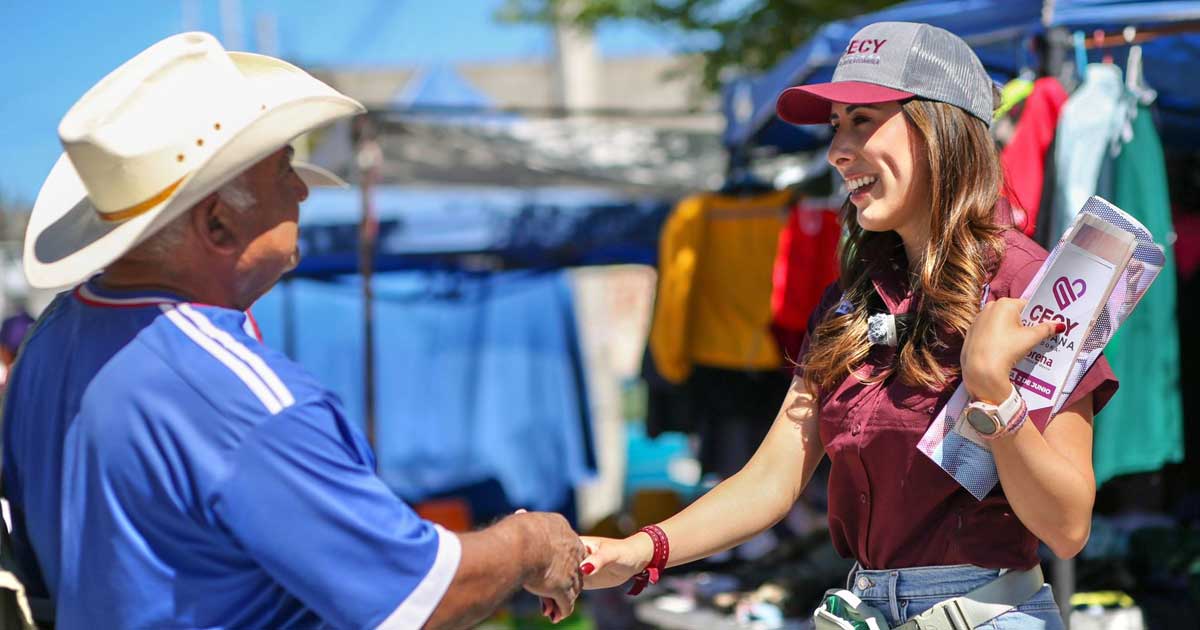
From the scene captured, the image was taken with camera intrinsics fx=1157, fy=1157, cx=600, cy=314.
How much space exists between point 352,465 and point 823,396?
1.04 meters

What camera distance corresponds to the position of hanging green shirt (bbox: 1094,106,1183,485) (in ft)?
12.0

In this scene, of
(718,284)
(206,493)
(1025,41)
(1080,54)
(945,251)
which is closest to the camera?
(206,493)

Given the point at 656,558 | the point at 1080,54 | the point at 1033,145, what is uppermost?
the point at 1080,54

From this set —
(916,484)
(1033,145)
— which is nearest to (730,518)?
(916,484)

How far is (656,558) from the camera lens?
2420mm

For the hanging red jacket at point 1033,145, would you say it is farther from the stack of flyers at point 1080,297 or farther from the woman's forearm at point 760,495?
the stack of flyers at point 1080,297

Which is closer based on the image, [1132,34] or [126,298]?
[126,298]

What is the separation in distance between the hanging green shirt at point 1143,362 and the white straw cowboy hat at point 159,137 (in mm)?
2745

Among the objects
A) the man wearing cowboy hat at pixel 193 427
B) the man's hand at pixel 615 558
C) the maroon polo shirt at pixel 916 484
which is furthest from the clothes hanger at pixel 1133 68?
the man wearing cowboy hat at pixel 193 427

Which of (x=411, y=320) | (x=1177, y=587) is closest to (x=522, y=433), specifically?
(x=411, y=320)

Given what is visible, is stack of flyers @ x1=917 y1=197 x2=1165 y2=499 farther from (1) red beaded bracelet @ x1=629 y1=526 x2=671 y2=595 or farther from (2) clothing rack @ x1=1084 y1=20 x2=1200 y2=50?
(2) clothing rack @ x1=1084 y1=20 x2=1200 y2=50

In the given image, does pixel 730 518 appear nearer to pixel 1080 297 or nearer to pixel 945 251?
pixel 945 251

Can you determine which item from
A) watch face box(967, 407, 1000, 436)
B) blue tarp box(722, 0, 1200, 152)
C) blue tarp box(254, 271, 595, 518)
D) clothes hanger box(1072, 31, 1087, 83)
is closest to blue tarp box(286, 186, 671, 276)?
blue tarp box(254, 271, 595, 518)

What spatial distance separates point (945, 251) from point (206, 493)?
4.49 feet
